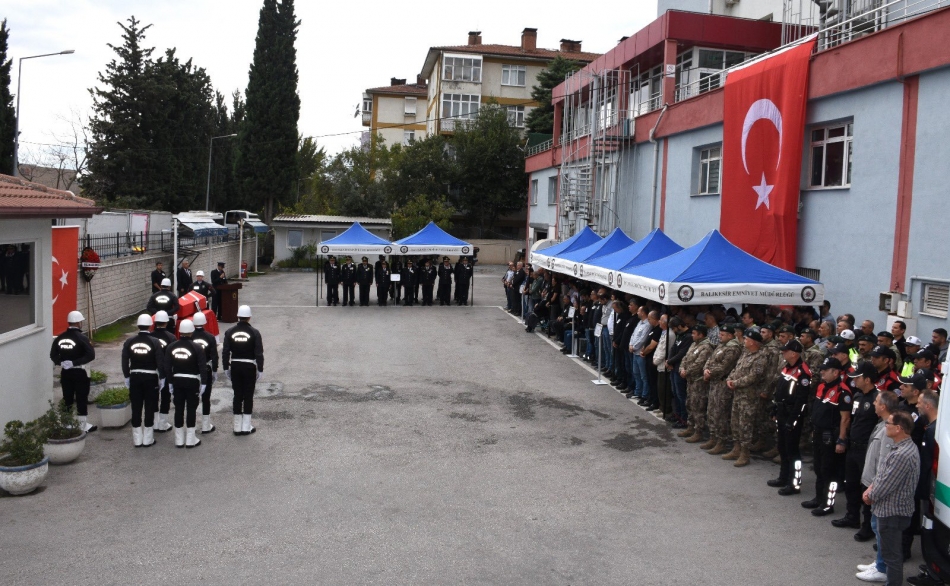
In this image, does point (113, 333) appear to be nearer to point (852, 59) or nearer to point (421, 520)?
point (421, 520)

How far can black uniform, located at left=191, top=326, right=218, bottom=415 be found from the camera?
1095 centimetres

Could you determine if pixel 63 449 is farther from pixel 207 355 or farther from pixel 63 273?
pixel 63 273

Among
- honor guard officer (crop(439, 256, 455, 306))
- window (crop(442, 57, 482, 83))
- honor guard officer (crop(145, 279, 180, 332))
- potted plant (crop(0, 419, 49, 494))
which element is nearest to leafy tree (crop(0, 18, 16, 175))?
honor guard officer (crop(439, 256, 455, 306))

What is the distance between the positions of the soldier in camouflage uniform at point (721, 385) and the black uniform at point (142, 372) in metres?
7.15

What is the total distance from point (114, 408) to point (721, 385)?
8242 mm

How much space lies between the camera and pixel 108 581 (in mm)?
6320

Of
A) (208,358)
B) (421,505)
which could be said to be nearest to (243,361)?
(208,358)

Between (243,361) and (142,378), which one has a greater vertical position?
(243,361)

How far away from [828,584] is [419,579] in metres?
3.35

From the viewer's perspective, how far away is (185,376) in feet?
33.5

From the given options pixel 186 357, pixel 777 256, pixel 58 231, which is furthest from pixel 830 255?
pixel 58 231

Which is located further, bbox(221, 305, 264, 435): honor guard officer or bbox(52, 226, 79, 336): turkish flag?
bbox(52, 226, 79, 336): turkish flag

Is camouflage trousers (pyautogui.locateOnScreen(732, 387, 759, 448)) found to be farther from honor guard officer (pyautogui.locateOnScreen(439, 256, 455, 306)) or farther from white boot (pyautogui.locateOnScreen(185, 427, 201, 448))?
honor guard officer (pyautogui.locateOnScreen(439, 256, 455, 306))

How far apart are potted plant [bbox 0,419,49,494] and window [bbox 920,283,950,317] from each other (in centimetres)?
1234
